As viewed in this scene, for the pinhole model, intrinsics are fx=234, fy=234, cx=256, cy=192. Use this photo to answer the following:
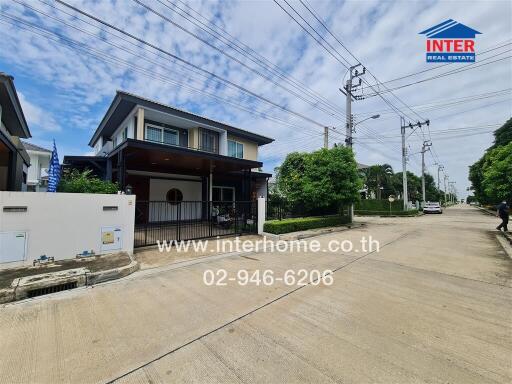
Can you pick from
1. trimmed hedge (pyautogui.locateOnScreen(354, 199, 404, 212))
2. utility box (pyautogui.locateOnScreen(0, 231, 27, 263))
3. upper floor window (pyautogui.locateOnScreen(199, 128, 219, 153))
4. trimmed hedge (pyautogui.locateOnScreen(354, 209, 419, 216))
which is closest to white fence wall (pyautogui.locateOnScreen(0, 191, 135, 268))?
utility box (pyautogui.locateOnScreen(0, 231, 27, 263))

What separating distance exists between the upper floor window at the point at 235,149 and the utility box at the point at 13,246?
12.9 m

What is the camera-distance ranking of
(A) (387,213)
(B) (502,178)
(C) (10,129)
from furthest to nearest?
(A) (387,213)
(B) (502,178)
(C) (10,129)

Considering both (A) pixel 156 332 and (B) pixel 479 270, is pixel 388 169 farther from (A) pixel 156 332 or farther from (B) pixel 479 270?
(A) pixel 156 332

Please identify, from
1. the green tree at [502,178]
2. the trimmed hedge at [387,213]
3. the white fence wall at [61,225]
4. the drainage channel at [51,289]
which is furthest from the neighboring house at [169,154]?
the trimmed hedge at [387,213]

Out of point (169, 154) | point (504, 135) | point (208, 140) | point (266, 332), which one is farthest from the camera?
point (504, 135)

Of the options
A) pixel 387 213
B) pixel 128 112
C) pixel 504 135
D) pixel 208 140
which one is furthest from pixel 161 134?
pixel 504 135

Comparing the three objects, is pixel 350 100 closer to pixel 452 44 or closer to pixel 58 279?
pixel 452 44

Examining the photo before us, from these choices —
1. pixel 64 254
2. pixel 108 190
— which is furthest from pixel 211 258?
pixel 108 190

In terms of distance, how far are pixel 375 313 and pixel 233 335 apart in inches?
87.7

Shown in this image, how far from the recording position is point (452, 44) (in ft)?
34.5

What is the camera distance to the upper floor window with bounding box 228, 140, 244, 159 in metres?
17.4

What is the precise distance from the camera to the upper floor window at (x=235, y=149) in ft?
57.0

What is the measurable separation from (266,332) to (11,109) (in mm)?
11546

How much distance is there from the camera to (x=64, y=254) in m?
6.00
